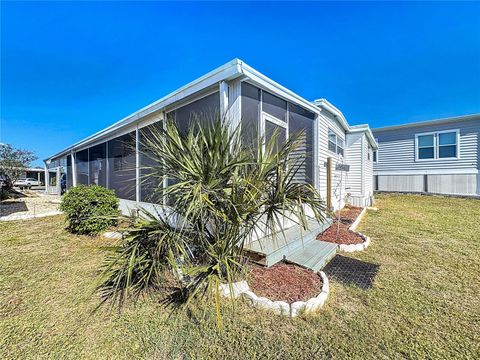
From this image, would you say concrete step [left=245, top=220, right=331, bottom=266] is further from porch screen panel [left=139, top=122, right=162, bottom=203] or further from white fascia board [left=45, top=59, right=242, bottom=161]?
white fascia board [left=45, top=59, right=242, bottom=161]

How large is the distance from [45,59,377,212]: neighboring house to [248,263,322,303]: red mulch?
1824 mm

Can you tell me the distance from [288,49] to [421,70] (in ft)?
32.2

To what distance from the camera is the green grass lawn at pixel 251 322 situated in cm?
215

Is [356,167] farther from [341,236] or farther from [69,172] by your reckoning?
[69,172]

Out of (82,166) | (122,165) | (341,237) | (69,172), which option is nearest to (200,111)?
(341,237)

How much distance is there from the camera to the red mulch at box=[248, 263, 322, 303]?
9.57 feet

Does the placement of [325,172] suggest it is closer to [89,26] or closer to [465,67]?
[89,26]

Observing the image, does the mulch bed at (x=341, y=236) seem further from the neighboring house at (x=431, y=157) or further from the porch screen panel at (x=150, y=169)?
the neighboring house at (x=431, y=157)

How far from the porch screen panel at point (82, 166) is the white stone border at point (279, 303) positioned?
11.9 metres

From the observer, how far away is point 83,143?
11609 millimetres

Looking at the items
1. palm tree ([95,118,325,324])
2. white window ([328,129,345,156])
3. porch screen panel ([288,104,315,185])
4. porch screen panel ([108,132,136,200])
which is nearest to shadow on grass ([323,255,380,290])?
palm tree ([95,118,325,324])

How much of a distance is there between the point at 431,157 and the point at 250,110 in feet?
48.8

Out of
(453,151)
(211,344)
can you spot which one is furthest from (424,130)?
(211,344)

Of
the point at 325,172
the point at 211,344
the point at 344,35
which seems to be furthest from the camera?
the point at 344,35
